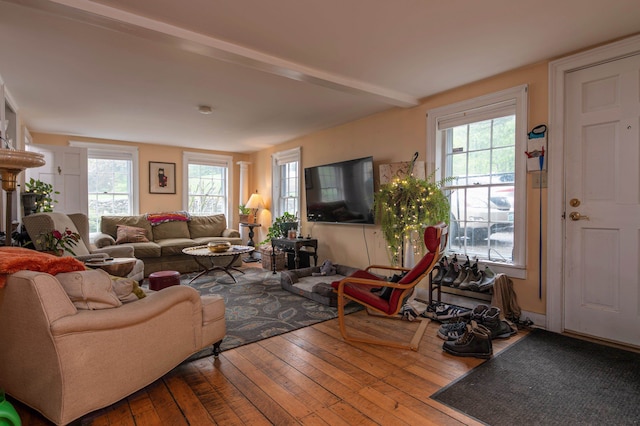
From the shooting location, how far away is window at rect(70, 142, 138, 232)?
5.97m

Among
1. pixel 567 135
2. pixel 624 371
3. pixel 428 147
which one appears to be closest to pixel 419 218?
pixel 428 147

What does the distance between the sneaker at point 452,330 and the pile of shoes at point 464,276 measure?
1.34ft

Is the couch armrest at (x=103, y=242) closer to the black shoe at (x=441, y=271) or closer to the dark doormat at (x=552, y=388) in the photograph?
the black shoe at (x=441, y=271)

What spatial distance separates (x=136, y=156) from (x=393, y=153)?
486 centimetres

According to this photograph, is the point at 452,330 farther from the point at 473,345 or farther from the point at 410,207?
the point at 410,207

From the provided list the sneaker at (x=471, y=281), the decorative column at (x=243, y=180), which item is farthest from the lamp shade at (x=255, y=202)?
the sneaker at (x=471, y=281)

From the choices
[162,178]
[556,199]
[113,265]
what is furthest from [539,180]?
[162,178]

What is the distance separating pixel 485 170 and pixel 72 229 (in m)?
4.78

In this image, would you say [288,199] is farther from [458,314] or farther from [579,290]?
[579,290]

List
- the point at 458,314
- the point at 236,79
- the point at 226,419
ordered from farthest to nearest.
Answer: the point at 236,79 < the point at 458,314 < the point at 226,419

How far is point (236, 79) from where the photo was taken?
3.37 meters

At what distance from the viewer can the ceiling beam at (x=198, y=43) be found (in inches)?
81.2

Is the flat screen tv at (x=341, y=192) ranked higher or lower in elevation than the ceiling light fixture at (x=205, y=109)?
lower

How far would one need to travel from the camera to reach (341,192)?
16.2 ft
